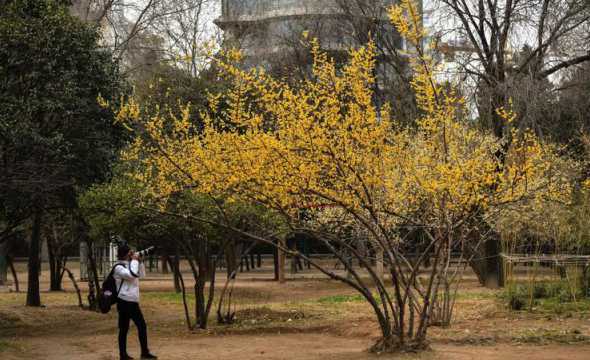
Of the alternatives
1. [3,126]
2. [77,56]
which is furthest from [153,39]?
[3,126]

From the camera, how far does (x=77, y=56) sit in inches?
611

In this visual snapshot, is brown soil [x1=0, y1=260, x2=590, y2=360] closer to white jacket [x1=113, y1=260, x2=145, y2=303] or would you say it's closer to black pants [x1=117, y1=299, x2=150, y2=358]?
black pants [x1=117, y1=299, x2=150, y2=358]

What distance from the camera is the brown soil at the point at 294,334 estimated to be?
11.1 m

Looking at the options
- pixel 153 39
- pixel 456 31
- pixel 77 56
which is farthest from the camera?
pixel 153 39

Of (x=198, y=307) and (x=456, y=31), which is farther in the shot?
(x=456, y=31)

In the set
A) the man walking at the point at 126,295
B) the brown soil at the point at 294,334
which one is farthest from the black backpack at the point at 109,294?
the brown soil at the point at 294,334

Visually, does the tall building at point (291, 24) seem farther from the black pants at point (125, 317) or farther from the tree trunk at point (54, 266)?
the black pants at point (125, 317)

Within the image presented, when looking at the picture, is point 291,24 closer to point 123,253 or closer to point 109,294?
point 123,253

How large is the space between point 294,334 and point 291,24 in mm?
20363

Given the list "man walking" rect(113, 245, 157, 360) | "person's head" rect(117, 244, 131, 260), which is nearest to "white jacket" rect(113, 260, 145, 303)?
"man walking" rect(113, 245, 157, 360)

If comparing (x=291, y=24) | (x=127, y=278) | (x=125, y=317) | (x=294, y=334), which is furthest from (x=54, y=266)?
(x=127, y=278)

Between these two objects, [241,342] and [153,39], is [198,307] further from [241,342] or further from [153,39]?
[153,39]

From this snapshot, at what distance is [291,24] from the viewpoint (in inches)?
1278

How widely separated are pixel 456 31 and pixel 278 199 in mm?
13580
